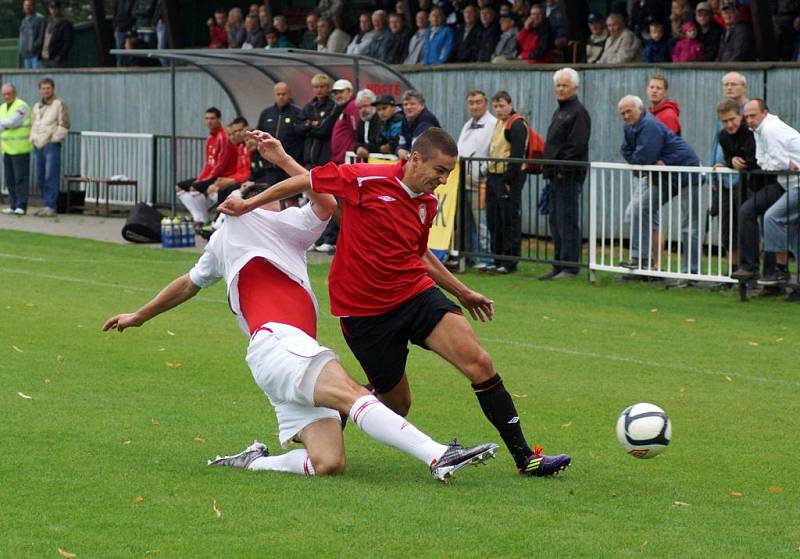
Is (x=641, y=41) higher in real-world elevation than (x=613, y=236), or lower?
higher

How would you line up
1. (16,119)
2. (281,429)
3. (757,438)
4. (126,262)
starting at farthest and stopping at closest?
(16,119) → (126,262) → (757,438) → (281,429)

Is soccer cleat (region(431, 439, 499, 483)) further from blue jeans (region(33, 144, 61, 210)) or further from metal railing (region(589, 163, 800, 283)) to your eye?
blue jeans (region(33, 144, 61, 210))

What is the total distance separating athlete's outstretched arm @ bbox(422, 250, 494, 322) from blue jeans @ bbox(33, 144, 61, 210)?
63.0 feet

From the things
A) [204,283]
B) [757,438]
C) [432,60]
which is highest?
[432,60]

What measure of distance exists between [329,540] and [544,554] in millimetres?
899

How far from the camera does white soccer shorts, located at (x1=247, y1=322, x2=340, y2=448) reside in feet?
25.1

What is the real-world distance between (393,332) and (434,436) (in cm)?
128

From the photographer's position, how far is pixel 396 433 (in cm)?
738

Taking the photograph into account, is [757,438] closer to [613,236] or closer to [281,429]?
[281,429]

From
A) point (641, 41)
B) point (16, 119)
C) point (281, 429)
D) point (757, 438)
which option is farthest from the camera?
point (16, 119)

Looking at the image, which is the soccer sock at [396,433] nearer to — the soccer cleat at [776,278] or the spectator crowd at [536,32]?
the soccer cleat at [776,278]

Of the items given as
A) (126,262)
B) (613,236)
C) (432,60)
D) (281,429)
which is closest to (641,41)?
(432,60)

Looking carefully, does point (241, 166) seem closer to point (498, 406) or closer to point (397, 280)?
point (397, 280)

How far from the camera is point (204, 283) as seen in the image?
8.21m
